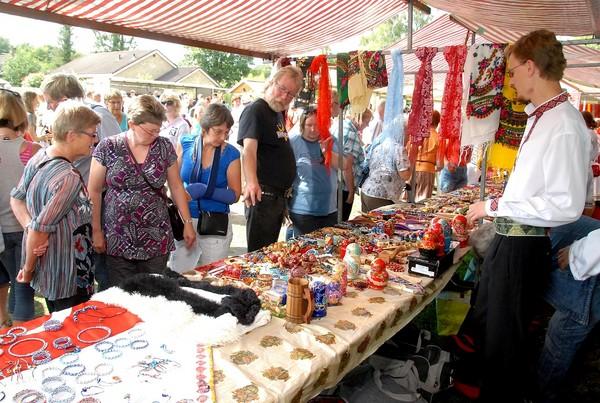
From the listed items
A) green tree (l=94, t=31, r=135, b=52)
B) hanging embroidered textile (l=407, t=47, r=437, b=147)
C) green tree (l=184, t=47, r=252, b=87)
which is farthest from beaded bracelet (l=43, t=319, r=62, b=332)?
green tree (l=94, t=31, r=135, b=52)

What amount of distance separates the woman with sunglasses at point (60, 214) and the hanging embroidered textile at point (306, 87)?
165 cm

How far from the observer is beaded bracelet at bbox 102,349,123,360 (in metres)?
1.23

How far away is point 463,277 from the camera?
3.19 meters

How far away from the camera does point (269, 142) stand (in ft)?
8.95

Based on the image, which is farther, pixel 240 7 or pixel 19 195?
pixel 240 7

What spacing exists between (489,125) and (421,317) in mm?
1337

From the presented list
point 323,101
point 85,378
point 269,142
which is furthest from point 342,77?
point 85,378

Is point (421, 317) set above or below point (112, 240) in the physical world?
below

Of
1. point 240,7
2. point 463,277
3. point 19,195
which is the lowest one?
point 463,277

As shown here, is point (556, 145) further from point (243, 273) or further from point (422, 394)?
point (243, 273)

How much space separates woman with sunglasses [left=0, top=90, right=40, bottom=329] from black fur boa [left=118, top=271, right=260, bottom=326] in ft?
4.41

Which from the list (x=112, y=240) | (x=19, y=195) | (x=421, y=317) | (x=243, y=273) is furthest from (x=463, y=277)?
(x=19, y=195)

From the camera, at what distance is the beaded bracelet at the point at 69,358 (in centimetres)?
120

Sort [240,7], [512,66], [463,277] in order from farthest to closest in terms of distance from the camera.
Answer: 1. [240,7]
2. [463,277]
3. [512,66]
